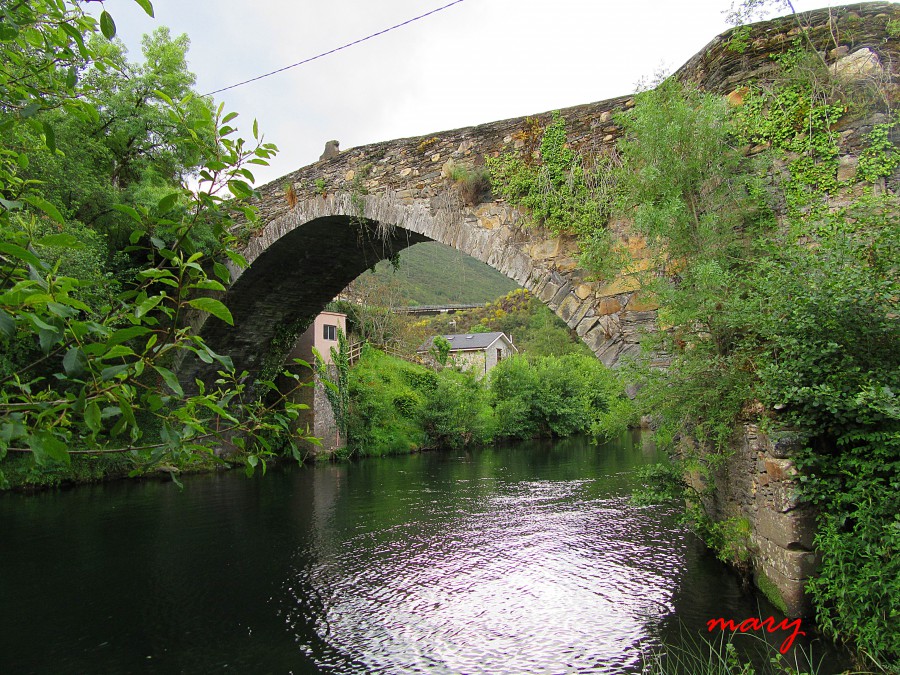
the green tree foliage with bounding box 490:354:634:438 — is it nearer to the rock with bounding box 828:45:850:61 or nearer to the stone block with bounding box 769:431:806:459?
the rock with bounding box 828:45:850:61

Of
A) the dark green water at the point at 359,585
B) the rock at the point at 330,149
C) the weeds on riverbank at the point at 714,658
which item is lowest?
the dark green water at the point at 359,585

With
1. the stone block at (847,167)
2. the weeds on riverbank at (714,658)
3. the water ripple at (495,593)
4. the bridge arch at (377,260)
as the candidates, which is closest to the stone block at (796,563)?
the weeds on riverbank at (714,658)

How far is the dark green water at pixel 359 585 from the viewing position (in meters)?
3.85

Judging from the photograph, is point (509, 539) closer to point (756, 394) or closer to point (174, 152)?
point (756, 394)

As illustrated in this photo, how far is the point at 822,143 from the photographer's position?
4.39 m

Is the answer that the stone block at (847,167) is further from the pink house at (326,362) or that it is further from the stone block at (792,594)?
the pink house at (326,362)

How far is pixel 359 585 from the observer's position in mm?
5156

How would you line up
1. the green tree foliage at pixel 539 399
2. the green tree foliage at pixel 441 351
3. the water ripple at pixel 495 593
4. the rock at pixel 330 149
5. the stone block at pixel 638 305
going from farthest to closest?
the green tree foliage at pixel 441 351 → the green tree foliage at pixel 539 399 → the rock at pixel 330 149 → the stone block at pixel 638 305 → the water ripple at pixel 495 593

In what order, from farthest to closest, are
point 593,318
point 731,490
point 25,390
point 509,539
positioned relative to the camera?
point 509,539 < point 593,318 < point 731,490 < point 25,390

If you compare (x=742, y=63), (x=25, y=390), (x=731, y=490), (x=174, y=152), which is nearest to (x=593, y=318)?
(x=731, y=490)

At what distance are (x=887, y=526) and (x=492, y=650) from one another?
2.34 m
